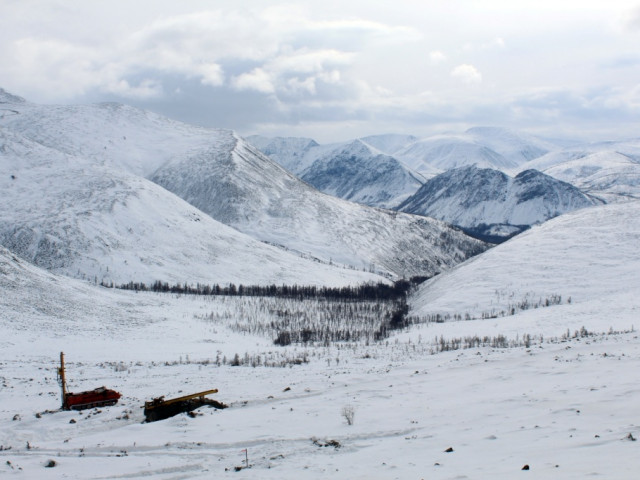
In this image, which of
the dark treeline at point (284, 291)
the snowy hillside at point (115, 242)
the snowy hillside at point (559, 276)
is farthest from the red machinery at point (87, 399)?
the snowy hillside at point (115, 242)

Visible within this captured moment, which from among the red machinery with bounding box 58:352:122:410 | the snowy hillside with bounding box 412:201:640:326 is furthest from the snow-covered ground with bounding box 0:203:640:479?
the snowy hillside with bounding box 412:201:640:326

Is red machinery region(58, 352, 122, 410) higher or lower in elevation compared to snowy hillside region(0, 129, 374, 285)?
lower

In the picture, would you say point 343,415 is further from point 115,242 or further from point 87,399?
point 115,242

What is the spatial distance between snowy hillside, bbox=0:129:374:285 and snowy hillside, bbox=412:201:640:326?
2570 inches

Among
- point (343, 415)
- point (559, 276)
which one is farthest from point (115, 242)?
point (343, 415)

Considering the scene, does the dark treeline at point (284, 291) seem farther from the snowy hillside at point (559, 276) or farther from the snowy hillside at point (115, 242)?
the snowy hillside at point (559, 276)

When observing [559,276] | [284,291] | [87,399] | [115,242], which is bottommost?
[87,399]

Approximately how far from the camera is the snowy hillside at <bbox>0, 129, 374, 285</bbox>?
157875 millimetres

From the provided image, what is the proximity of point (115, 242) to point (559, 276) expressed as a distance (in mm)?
127069

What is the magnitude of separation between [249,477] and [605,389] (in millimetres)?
17064

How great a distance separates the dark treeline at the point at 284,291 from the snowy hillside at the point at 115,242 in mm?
7933

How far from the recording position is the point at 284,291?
525 feet

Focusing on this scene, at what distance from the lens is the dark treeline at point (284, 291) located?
5778 inches

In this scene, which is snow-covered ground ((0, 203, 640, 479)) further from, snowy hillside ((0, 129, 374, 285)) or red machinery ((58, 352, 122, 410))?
snowy hillside ((0, 129, 374, 285))
